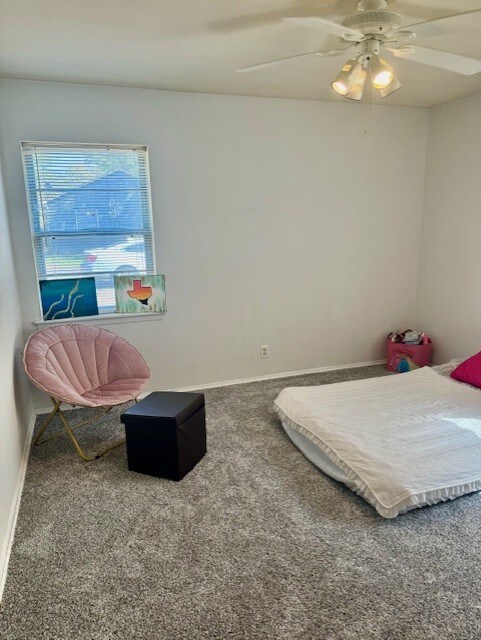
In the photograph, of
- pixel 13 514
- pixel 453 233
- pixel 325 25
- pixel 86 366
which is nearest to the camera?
pixel 325 25

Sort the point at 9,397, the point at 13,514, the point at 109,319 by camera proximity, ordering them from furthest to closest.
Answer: the point at 109,319
the point at 9,397
the point at 13,514

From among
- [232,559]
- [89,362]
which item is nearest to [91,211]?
[89,362]

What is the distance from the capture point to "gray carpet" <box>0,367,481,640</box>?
1514 millimetres

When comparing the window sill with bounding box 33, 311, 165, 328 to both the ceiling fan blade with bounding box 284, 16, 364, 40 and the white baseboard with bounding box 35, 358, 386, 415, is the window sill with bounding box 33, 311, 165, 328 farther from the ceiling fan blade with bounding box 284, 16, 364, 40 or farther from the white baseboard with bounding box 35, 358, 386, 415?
the ceiling fan blade with bounding box 284, 16, 364, 40

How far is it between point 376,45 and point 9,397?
261 centimetres

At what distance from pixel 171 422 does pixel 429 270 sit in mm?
3128

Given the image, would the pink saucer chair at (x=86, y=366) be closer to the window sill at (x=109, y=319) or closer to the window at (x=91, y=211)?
the window sill at (x=109, y=319)

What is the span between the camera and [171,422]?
2318 mm

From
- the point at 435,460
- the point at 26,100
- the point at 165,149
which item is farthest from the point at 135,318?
the point at 435,460

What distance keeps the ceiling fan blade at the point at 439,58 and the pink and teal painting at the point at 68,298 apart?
8.39ft

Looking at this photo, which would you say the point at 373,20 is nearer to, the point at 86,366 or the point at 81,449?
the point at 86,366

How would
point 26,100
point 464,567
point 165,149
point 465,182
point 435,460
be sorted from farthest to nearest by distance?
point 465,182, point 165,149, point 26,100, point 435,460, point 464,567

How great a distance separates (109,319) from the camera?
344 cm

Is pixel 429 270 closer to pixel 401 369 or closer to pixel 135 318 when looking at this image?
pixel 401 369
